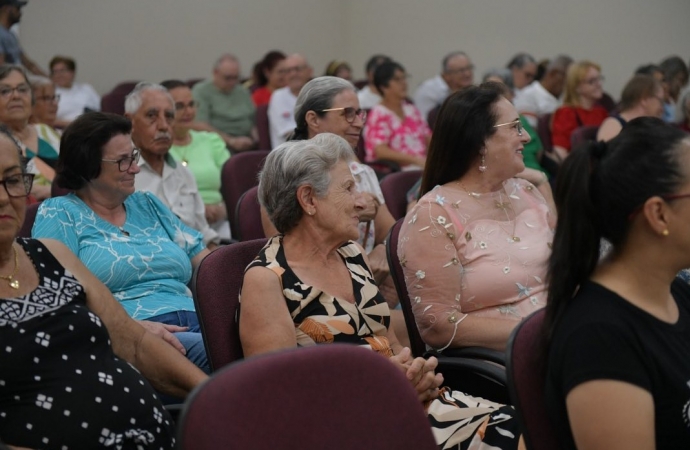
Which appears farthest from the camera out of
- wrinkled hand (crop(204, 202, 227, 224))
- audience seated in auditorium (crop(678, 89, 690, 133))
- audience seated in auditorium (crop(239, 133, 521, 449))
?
audience seated in auditorium (crop(678, 89, 690, 133))

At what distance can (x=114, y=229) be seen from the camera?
2.94m

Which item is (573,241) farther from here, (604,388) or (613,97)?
(613,97)

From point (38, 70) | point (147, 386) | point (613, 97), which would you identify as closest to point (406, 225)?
point (147, 386)

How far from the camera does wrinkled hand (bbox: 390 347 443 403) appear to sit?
2.22m

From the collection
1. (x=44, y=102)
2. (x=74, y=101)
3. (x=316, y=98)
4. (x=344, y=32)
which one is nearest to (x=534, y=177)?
(x=316, y=98)

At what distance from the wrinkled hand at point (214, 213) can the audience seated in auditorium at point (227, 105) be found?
2612 millimetres

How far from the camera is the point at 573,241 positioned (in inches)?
64.5

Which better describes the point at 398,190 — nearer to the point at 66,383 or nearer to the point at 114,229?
the point at 114,229

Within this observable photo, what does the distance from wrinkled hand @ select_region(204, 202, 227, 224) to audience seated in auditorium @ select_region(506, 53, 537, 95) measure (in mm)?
4944

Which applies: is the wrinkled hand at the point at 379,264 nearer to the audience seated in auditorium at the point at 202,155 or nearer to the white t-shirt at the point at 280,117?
the audience seated in auditorium at the point at 202,155

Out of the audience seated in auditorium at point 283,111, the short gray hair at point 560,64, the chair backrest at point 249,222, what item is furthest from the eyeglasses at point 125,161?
the short gray hair at point 560,64

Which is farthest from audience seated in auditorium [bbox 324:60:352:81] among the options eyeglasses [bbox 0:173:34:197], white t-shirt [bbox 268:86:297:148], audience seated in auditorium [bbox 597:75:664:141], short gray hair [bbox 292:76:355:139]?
eyeglasses [bbox 0:173:34:197]

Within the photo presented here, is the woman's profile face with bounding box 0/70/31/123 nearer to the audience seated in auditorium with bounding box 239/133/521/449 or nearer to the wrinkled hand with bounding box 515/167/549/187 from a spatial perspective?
the audience seated in auditorium with bounding box 239/133/521/449

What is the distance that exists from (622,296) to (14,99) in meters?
3.34
